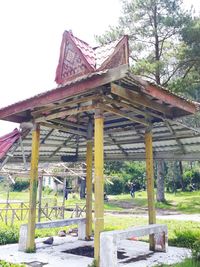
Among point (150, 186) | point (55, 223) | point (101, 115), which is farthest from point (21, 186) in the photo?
point (101, 115)

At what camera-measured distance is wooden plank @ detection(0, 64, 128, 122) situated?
17.5 feet

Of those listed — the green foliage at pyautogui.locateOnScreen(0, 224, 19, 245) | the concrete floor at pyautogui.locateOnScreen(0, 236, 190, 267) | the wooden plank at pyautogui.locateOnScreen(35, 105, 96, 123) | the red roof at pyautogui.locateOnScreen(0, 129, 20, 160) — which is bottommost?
the concrete floor at pyautogui.locateOnScreen(0, 236, 190, 267)

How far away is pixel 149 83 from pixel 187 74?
19.0 metres

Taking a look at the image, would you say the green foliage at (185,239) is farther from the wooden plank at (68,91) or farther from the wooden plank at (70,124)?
the wooden plank at (68,91)

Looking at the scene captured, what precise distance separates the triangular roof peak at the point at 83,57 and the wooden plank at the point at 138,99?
1.03 metres

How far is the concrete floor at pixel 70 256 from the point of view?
263 inches

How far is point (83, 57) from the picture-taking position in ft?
23.5

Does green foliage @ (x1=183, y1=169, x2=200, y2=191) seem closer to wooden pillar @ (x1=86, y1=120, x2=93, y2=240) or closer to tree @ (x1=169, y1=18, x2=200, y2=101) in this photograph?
tree @ (x1=169, y1=18, x2=200, y2=101)

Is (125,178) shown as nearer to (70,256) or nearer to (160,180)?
(160,180)

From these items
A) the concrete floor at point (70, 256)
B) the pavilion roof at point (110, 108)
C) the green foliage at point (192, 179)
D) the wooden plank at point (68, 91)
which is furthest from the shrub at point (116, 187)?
the wooden plank at point (68, 91)

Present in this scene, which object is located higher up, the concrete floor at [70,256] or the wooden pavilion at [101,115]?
the wooden pavilion at [101,115]

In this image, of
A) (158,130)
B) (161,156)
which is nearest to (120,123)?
(158,130)

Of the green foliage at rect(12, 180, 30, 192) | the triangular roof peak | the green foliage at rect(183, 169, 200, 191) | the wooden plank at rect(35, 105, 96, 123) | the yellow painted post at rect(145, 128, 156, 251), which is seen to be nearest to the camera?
the wooden plank at rect(35, 105, 96, 123)

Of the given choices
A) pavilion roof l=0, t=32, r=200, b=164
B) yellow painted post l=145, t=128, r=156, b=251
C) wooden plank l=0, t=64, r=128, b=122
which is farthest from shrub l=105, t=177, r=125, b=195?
wooden plank l=0, t=64, r=128, b=122
